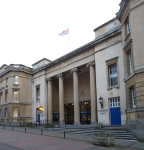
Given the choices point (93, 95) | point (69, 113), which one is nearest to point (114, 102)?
point (93, 95)

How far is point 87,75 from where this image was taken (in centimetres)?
3111

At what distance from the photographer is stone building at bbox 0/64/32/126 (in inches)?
1385

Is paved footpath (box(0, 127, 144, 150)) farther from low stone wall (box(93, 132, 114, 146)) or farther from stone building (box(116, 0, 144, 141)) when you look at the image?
stone building (box(116, 0, 144, 141))

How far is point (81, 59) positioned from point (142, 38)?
1200 centimetres

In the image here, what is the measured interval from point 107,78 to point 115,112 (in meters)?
4.24

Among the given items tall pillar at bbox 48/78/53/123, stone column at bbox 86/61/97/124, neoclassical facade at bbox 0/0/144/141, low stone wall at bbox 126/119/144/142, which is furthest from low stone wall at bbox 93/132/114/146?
tall pillar at bbox 48/78/53/123

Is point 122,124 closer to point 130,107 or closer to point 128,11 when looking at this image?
point 130,107

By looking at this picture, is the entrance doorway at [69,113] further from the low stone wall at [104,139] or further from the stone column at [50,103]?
the low stone wall at [104,139]

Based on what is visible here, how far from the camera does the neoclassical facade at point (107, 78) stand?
15719 mm

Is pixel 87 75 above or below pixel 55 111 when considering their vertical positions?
above

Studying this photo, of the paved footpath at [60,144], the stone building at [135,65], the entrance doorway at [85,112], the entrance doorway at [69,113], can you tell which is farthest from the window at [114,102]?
the entrance doorway at [69,113]

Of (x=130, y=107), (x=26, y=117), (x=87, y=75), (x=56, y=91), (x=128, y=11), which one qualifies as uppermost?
(x=128, y=11)

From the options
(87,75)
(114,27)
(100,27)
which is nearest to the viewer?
(114,27)

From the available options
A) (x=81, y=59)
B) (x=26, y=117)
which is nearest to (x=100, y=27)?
(x=81, y=59)
